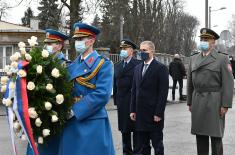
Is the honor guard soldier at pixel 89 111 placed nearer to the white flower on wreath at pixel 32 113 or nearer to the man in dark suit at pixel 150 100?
the white flower on wreath at pixel 32 113

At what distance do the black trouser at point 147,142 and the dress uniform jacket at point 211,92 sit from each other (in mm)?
501

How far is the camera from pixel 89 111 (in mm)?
5035

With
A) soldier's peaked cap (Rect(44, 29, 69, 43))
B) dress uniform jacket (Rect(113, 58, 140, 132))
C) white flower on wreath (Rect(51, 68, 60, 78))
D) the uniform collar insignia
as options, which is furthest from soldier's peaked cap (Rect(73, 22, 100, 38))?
dress uniform jacket (Rect(113, 58, 140, 132))

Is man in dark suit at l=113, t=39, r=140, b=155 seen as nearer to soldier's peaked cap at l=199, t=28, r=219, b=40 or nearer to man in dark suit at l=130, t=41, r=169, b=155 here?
man in dark suit at l=130, t=41, r=169, b=155

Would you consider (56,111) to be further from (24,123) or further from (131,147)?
(131,147)

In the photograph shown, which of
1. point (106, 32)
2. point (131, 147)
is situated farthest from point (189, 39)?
point (131, 147)

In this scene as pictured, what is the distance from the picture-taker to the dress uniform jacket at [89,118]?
5.05 meters

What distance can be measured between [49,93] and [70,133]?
1.69 feet

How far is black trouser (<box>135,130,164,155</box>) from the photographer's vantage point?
705 cm

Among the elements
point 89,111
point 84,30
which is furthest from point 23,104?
point 84,30

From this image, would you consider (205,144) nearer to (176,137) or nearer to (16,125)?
(16,125)

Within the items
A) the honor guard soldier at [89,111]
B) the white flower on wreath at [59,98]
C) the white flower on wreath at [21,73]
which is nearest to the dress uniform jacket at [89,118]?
the honor guard soldier at [89,111]

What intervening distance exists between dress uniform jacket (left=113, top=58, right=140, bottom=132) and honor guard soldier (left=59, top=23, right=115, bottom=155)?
2.98 metres

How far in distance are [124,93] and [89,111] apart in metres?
3.37
